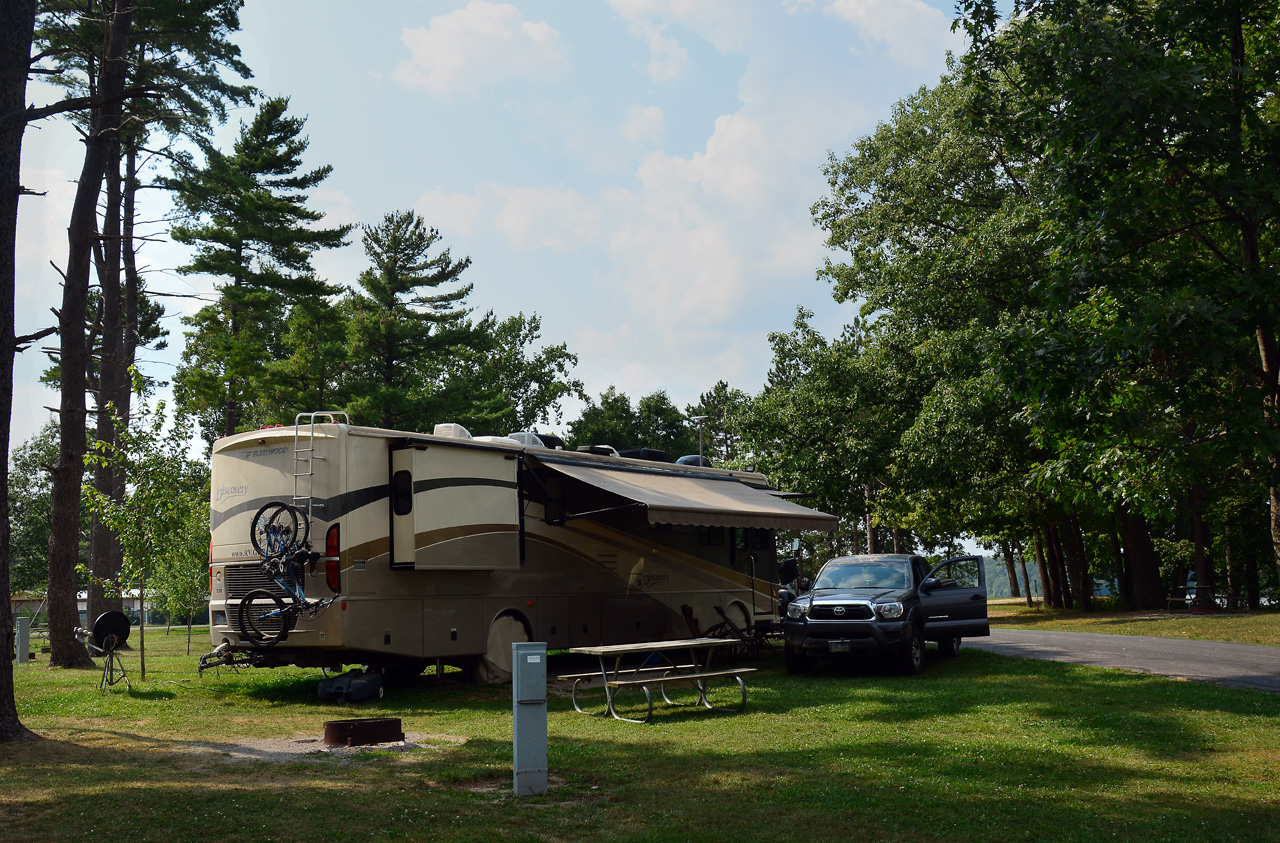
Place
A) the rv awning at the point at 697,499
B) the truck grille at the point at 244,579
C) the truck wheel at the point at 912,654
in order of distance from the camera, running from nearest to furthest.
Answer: the truck grille at the point at 244,579 < the rv awning at the point at 697,499 < the truck wheel at the point at 912,654

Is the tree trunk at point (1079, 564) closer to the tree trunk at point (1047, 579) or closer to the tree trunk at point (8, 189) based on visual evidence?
the tree trunk at point (1047, 579)

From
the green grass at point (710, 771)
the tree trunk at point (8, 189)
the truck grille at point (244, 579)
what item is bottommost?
the green grass at point (710, 771)

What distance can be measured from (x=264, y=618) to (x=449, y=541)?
235cm

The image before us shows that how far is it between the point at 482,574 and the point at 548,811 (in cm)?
689

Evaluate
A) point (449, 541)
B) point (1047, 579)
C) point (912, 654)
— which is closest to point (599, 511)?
point (449, 541)

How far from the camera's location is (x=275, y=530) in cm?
1148

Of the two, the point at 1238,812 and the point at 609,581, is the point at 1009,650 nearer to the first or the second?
the point at 609,581

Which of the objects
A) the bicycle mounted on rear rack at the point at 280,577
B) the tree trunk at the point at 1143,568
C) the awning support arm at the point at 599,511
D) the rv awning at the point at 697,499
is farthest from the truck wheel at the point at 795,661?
the tree trunk at the point at 1143,568

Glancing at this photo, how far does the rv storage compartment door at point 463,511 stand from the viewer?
39.4ft

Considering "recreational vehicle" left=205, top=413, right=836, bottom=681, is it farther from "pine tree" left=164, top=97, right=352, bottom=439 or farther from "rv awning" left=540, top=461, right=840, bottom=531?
"pine tree" left=164, top=97, right=352, bottom=439

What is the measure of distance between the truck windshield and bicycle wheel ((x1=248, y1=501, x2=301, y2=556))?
7.97 meters

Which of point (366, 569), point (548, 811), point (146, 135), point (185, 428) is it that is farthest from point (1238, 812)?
point (146, 135)

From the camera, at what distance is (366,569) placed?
11633 mm

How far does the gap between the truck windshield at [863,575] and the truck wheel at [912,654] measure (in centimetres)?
82
